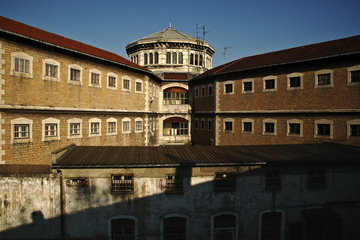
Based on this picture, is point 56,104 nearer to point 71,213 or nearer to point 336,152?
point 71,213

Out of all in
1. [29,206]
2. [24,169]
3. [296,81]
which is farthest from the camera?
[296,81]

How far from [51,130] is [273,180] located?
15196 mm

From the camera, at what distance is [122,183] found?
1108 centimetres

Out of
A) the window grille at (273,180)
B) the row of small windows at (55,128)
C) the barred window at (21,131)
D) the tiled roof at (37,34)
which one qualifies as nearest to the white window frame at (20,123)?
the row of small windows at (55,128)

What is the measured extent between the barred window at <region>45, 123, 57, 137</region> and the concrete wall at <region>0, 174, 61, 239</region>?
16.7ft

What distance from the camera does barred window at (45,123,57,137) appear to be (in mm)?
15081

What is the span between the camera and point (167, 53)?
33750 mm

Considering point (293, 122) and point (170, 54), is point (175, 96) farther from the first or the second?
point (293, 122)

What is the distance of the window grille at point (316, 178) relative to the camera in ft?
39.4

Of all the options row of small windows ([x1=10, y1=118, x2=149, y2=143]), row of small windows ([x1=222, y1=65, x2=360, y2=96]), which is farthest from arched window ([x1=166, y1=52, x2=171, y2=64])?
row of small windows ([x1=10, y1=118, x2=149, y2=143])

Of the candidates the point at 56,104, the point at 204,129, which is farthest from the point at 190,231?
the point at 204,129

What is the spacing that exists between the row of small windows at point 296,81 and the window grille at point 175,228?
14.5 metres

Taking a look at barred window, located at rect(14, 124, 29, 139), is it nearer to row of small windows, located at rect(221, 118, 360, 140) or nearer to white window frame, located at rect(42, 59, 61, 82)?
white window frame, located at rect(42, 59, 61, 82)

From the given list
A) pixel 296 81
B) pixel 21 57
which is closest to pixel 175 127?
pixel 296 81
